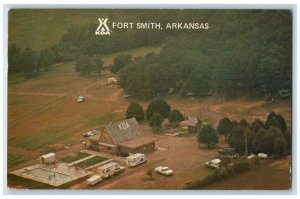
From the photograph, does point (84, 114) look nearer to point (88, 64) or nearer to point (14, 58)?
point (88, 64)

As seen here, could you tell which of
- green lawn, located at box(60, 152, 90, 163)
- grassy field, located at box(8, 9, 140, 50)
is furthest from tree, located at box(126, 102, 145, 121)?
grassy field, located at box(8, 9, 140, 50)

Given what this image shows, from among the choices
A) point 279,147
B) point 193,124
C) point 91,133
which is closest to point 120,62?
point 91,133

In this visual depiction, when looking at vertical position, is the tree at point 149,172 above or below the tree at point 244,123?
below

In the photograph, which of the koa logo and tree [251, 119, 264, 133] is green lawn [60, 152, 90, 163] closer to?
the koa logo

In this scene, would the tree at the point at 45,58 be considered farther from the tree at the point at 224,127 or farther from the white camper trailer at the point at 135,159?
the tree at the point at 224,127

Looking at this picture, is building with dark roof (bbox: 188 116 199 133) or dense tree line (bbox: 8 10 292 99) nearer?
dense tree line (bbox: 8 10 292 99)

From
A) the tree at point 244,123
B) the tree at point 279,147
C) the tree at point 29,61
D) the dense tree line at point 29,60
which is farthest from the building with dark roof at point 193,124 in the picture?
the tree at point 29,61
